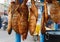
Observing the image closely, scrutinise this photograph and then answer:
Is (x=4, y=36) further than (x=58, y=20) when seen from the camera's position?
Yes

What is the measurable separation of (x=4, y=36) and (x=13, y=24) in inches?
120

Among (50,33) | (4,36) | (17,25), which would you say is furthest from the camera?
(4,36)

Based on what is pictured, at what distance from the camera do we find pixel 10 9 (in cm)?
106

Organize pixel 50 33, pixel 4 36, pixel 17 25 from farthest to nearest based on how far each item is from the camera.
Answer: pixel 4 36 < pixel 50 33 < pixel 17 25

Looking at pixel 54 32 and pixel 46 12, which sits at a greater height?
pixel 46 12

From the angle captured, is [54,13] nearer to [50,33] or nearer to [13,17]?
[13,17]

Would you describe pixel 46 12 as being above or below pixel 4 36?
above

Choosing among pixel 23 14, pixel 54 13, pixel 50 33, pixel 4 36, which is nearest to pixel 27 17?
pixel 23 14

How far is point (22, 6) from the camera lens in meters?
1.03

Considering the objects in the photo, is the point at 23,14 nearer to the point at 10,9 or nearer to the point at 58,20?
the point at 10,9

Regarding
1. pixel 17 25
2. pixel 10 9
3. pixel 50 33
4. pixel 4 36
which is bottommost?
pixel 4 36

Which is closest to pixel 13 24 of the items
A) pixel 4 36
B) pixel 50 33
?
pixel 50 33

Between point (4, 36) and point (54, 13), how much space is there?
3.08 m

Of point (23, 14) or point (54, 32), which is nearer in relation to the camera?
point (23, 14)
